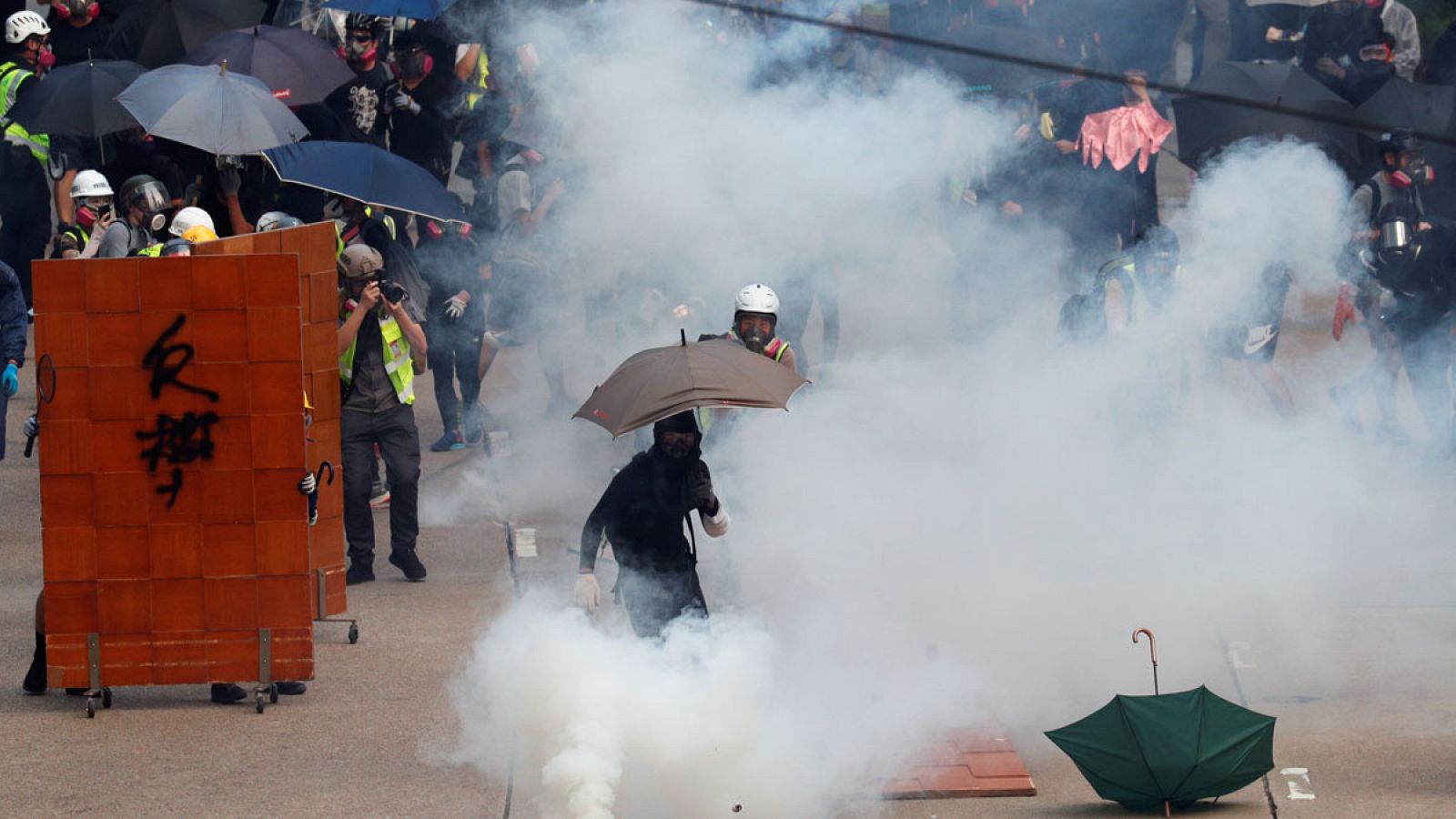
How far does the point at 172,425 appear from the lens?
7.09 m

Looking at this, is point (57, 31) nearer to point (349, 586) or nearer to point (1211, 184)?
point (349, 586)

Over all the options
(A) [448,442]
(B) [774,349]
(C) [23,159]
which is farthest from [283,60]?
(B) [774,349]

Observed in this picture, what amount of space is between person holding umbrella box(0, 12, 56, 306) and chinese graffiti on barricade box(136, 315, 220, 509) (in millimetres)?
4874

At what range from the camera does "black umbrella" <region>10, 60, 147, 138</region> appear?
34.8 feet

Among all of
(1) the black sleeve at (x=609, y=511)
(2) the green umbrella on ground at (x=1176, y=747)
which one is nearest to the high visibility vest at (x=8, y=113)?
(1) the black sleeve at (x=609, y=511)

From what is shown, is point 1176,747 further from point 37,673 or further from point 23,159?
point 23,159

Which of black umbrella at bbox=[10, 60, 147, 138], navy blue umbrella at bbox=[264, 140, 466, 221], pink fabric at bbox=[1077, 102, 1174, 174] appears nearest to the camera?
navy blue umbrella at bbox=[264, 140, 466, 221]

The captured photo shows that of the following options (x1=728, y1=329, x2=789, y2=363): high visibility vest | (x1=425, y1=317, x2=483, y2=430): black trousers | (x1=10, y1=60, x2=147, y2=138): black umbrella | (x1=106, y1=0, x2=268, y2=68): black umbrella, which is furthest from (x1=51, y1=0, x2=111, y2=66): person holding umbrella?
(x1=728, y1=329, x2=789, y2=363): high visibility vest

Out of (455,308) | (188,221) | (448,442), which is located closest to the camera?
(188,221)

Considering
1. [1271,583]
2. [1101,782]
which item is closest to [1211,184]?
[1271,583]

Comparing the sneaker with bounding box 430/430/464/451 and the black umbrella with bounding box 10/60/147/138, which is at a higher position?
the black umbrella with bounding box 10/60/147/138

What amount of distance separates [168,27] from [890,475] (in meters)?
5.59

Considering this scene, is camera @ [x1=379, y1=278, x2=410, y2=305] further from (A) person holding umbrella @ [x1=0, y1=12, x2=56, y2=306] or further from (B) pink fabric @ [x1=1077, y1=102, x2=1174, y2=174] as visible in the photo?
(B) pink fabric @ [x1=1077, y1=102, x2=1174, y2=174]

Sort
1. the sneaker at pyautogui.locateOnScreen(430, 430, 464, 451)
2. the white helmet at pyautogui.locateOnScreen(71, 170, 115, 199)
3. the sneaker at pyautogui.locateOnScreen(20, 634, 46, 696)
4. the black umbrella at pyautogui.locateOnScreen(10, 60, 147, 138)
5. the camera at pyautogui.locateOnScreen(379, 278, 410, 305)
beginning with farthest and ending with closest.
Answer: the sneaker at pyautogui.locateOnScreen(430, 430, 464, 451), the black umbrella at pyautogui.locateOnScreen(10, 60, 147, 138), the white helmet at pyautogui.locateOnScreen(71, 170, 115, 199), the camera at pyautogui.locateOnScreen(379, 278, 410, 305), the sneaker at pyautogui.locateOnScreen(20, 634, 46, 696)
